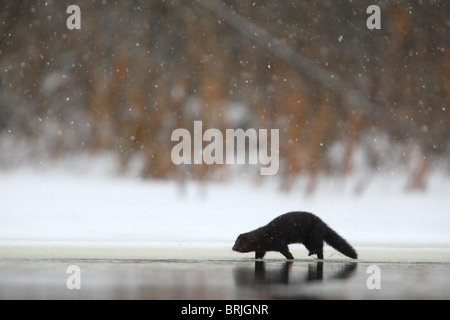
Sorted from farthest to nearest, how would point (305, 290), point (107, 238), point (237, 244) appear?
point (107, 238) < point (237, 244) < point (305, 290)

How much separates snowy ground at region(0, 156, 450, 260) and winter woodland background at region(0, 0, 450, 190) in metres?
0.18

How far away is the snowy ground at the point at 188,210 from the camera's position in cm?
689

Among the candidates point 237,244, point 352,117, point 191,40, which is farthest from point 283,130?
point 237,244

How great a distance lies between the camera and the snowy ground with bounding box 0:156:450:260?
689 centimetres

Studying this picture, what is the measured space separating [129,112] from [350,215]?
2663mm

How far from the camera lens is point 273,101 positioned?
7.52 meters

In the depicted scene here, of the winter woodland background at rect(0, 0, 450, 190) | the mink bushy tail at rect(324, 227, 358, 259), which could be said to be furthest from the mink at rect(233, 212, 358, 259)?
the winter woodland background at rect(0, 0, 450, 190)

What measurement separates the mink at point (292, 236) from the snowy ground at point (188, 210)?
2.40ft

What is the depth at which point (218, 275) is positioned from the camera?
502 cm

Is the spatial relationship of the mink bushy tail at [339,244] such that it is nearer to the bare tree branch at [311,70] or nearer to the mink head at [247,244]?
the mink head at [247,244]

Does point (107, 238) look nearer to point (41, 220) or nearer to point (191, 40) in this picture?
point (41, 220)

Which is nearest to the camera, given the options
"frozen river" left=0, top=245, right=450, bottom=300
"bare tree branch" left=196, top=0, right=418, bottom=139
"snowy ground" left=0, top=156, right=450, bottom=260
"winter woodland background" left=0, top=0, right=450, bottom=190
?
"frozen river" left=0, top=245, right=450, bottom=300

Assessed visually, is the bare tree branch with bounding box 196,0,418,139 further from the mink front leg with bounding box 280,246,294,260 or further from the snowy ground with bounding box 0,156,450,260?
the mink front leg with bounding box 280,246,294,260

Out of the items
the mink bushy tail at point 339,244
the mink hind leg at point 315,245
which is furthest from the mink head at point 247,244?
the mink bushy tail at point 339,244
